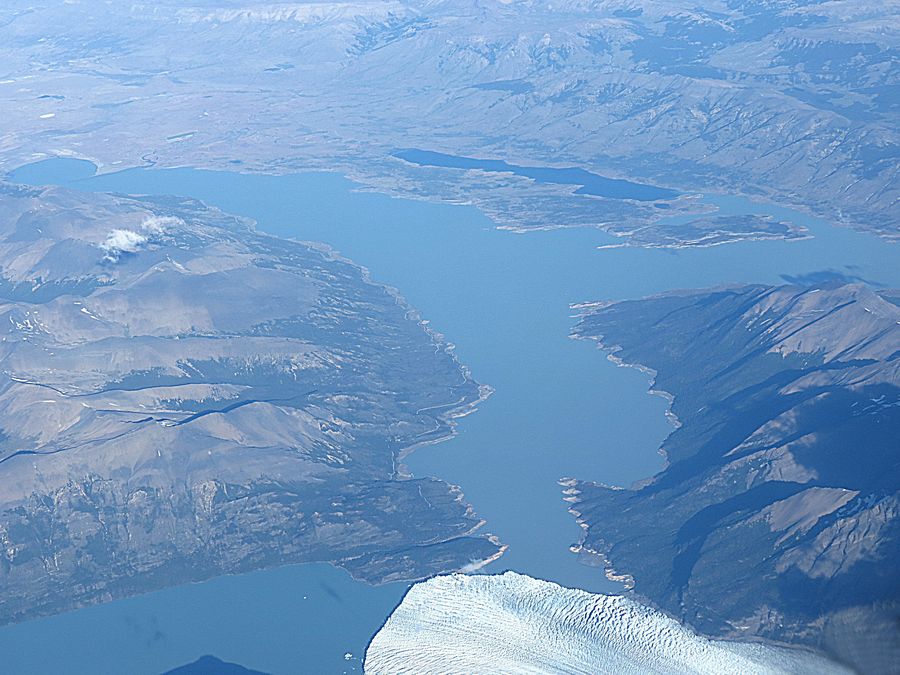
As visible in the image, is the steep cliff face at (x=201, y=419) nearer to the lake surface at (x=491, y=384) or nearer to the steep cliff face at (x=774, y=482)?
the lake surface at (x=491, y=384)

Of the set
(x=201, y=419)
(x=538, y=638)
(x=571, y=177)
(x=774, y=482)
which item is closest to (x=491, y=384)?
(x=201, y=419)

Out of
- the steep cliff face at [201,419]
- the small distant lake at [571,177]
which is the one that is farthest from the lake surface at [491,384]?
the small distant lake at [571,177]

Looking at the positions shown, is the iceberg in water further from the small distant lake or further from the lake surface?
the small distant lake

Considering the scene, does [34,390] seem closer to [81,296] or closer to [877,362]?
[81,296]

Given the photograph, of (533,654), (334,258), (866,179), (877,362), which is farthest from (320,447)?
(866,179)

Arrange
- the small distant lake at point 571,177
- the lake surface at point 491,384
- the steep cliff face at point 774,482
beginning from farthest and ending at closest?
1. the small distant lake at point 571,177
2. the lake surface at point 491,384
3. the steep cliff face at point 774,482

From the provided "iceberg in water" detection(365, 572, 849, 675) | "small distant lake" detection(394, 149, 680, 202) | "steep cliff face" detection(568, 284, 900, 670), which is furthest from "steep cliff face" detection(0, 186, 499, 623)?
"small distant lake" detection(394, 149, 680, 202)
